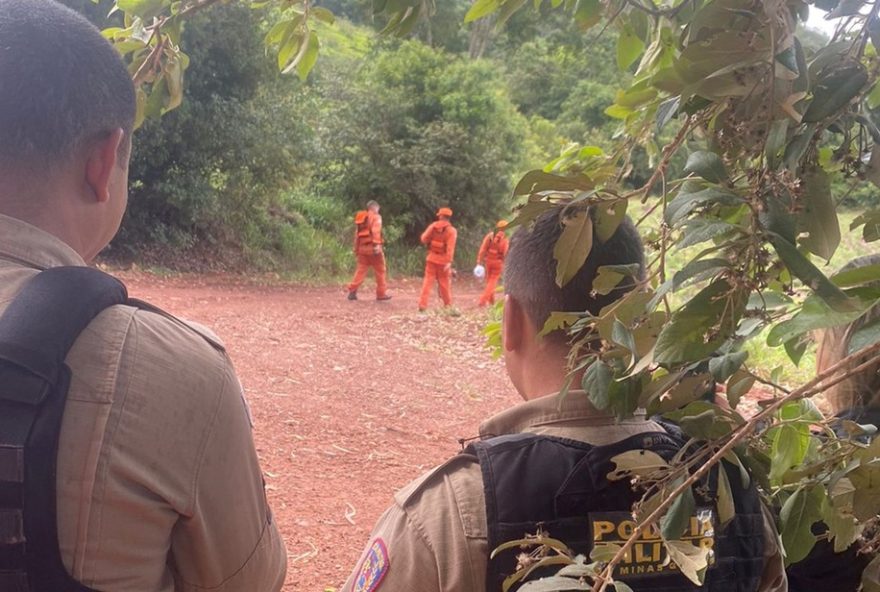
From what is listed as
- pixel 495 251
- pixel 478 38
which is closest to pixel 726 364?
pixel 495 251

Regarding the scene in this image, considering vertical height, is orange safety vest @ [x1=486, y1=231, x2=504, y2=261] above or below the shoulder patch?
below

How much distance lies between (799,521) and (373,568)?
694mm

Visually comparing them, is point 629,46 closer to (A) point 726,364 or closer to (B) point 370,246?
(A) point 726,364

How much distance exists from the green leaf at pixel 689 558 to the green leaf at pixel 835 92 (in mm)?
577

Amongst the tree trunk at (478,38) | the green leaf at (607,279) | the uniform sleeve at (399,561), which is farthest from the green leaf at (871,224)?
the tree trunk at (478,38)

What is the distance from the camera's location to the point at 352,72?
21672 mm

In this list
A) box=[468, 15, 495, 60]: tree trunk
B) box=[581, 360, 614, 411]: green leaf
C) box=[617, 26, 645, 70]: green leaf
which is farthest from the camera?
box=[468, 15, 495, 60]: tree trunk

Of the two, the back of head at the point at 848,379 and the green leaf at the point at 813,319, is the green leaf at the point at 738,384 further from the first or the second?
the back of head at the point at 848,379

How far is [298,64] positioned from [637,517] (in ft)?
4.50

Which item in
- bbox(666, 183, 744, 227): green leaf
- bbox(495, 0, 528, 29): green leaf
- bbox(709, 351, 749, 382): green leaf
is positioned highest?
bbox(495, 0, 528, 29): green leaf

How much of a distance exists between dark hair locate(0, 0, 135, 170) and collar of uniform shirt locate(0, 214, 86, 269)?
0.31 feet

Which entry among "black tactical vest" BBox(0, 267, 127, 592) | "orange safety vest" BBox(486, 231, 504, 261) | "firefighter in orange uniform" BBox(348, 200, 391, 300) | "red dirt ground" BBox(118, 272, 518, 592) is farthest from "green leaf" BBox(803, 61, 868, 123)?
"orange safety vest" BBox(486, 231, 504, 261)

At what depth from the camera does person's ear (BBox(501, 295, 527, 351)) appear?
1694 mm

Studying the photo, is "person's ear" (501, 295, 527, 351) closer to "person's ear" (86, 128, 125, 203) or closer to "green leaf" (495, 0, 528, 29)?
"green leaf" (495, 0, 528, 29)
